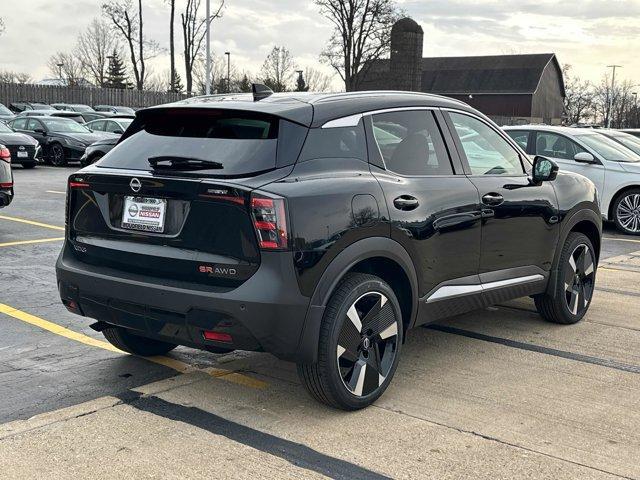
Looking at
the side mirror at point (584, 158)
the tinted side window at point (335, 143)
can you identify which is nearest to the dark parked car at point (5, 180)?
the tinted side window at point (335, 143)

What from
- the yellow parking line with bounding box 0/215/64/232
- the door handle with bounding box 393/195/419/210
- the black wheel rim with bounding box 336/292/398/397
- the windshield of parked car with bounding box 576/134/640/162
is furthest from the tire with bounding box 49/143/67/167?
the black wheel rim with bounding box 336/292/398/397

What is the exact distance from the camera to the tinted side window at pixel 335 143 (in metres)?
4.14

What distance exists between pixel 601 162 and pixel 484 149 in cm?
764

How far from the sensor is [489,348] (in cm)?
548

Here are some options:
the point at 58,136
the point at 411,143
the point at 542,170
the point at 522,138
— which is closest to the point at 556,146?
the point at 522,138

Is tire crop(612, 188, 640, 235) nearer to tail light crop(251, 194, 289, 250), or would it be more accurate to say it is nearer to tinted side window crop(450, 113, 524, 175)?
tinted side window crop(450, 113, 524, 175)

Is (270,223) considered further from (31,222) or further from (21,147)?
(21,147)

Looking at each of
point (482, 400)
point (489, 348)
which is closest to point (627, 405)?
point (482, 400)

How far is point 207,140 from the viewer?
13.8 ft

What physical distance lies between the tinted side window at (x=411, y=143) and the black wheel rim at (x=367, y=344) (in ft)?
2.80

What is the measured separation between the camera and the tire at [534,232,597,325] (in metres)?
5.92

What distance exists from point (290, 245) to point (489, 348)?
2.29 m

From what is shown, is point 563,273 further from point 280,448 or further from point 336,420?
point 280,448

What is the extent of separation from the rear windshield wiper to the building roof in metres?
82.2
